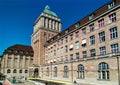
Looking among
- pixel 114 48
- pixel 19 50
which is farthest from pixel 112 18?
pixel 19 50

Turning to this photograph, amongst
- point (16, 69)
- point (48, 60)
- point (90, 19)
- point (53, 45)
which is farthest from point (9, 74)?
point (90, 19)

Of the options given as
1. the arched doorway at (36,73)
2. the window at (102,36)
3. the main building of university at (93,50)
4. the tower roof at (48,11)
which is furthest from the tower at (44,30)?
the window at (102,36)

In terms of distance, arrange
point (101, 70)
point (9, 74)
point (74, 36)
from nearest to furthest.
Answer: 1. point (101, 70)
2. point (74, 36)
3. point (9, 74)

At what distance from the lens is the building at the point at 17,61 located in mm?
63188

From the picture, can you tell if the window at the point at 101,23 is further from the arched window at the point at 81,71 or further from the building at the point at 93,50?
the arched window at the point at 81,71

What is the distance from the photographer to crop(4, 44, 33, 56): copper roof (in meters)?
65.7

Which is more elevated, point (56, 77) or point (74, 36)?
point (74, 36)

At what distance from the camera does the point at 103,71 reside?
86.8ft

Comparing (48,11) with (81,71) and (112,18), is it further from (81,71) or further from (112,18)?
(112,18)

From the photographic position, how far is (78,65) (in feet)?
110

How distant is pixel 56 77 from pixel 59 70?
9.58ft

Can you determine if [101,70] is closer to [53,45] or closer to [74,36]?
[74,36]

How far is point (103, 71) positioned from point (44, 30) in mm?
41357

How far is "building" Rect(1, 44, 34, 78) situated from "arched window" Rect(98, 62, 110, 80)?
42.5 meters
